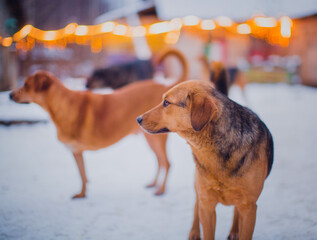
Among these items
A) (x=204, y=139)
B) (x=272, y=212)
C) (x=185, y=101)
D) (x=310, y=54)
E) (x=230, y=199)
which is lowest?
(x=272, y=212)

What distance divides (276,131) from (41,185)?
16.7ft

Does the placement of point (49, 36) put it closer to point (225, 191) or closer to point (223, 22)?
point (223, 22)

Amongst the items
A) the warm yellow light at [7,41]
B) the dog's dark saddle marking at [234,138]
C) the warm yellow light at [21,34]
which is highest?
the warm yellow light at [21,34]

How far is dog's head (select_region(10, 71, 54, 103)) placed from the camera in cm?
269

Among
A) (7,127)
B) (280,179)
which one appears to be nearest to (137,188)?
(280,179)

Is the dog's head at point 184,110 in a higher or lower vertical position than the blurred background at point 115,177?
higher

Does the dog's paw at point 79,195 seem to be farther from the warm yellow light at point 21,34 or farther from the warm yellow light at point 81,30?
→ the warm yellow light at point 81,30

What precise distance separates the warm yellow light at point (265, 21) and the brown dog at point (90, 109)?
27.8 feet

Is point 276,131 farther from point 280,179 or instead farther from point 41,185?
point 41,185

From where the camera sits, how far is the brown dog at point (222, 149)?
1.57m

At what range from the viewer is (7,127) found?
17.4ft

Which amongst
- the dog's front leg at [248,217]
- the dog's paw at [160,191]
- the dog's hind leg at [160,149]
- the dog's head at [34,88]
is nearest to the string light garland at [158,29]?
the dog's head at [34,88]

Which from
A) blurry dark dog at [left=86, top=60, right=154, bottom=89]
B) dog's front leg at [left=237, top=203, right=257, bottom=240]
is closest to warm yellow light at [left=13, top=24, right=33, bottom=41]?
blurry dark dog at [left=86, top=60, right=154, bottom=89]

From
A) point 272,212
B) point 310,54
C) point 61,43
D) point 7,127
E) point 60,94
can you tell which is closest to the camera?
point 272,212
